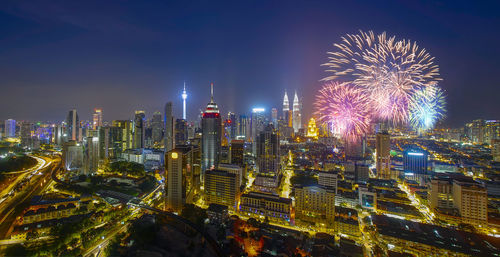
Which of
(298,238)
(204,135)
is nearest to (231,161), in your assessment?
(204,135)

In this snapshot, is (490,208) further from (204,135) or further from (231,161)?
(204,135)

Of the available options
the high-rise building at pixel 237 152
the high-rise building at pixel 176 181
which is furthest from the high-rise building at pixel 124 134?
the high-rise building at pixel 176 181

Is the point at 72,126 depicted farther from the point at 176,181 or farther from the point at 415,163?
the point at 415,163

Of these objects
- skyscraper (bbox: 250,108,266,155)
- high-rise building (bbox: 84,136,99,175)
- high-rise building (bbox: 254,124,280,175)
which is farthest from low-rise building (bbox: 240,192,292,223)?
skyscraper (bbox: 250,108,266,155)

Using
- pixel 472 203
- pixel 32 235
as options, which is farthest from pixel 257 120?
pixel 32 235

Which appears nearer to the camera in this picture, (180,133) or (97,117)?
(180,133)

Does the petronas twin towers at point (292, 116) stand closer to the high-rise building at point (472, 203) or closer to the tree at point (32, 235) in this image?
the high-rise building at point (472, 203)

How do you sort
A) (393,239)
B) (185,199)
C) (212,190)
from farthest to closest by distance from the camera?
1. (212,190)
2. (185,199)
3. (393,239)
